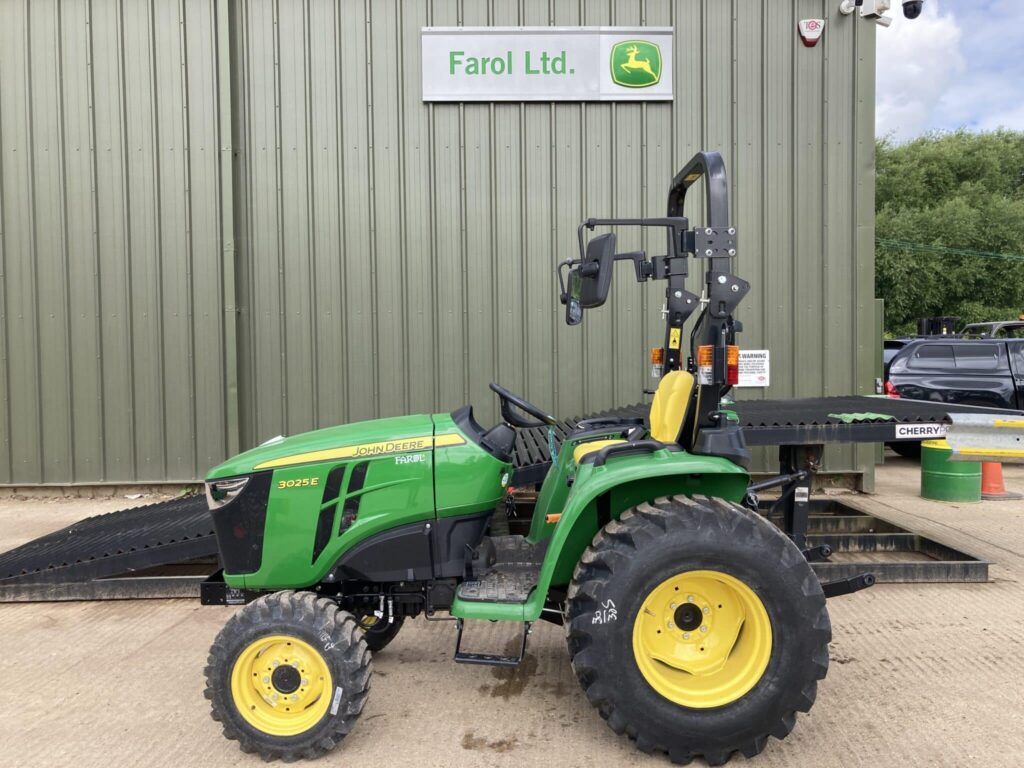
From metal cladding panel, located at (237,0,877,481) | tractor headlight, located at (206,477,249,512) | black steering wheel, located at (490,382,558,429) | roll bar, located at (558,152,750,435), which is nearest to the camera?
roll bar, located at (558,152,750,435)

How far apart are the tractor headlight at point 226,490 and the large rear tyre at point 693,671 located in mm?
1496

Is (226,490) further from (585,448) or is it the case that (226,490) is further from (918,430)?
(918,430)

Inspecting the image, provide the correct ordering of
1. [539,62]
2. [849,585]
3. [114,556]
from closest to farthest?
1. [849,585]
2. [114,556]
3. [539,62]

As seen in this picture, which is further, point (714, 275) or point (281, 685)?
point (714, 275)

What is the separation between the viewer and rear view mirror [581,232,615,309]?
9.59ft

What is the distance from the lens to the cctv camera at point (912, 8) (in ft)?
24.7

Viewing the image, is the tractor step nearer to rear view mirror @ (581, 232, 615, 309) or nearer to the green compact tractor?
the green compact tractor

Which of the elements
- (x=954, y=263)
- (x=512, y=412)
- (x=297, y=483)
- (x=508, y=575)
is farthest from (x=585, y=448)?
(x=954, y=263)

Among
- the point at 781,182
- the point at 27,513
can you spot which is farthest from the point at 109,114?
the point at 781,182

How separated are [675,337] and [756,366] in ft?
12.8

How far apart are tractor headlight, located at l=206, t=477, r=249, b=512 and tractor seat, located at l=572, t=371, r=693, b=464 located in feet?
5.06

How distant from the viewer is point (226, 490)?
3.16m

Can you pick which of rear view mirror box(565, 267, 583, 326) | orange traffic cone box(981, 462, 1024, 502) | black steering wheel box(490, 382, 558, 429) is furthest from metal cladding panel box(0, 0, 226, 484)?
orange traffic cone box(981, 462, 1024, 502)

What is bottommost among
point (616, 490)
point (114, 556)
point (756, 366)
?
point (114, 556)
